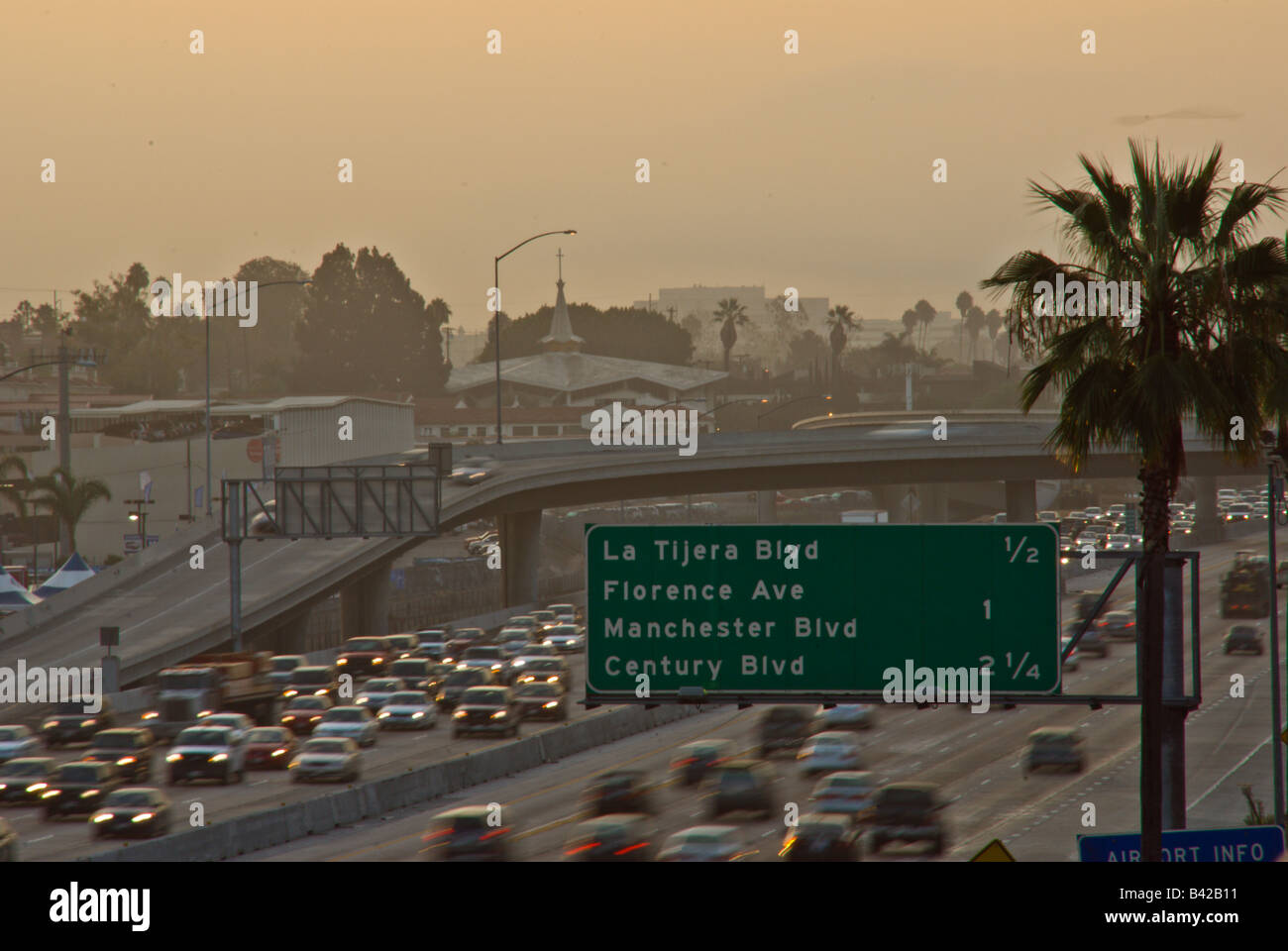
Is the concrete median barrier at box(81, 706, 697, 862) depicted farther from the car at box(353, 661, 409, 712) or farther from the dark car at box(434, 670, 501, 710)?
the car at box(353, 661, 409, 712)

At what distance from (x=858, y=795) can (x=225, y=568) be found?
4085 cm

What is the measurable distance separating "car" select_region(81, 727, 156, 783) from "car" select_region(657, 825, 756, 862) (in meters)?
16.7

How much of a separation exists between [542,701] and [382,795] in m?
13.6

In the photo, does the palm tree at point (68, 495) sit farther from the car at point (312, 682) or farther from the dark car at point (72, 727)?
the dark car at point (72, 727)

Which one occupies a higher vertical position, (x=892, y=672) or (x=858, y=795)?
(x=892, y=672)

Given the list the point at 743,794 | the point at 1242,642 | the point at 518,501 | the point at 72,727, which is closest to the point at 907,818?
the point at 743,794

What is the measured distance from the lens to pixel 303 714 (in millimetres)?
46750

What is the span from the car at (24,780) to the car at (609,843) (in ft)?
46.9

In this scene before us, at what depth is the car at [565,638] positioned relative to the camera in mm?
65750

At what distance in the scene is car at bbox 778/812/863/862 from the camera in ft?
95.5

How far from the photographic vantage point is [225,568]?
66562 mm
